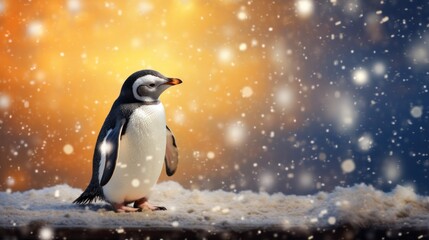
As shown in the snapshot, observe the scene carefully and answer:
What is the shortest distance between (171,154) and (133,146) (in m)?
0.35

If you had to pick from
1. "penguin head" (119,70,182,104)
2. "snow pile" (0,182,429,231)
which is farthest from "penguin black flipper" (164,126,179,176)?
"penguin head" (119,70,182,104)

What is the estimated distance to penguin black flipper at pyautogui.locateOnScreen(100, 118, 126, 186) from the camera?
226cm

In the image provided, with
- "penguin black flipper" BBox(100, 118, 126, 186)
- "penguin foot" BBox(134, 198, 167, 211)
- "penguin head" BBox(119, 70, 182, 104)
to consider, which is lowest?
"penguin foot" BBox(134, 198, 167, 211)

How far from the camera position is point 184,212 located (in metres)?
2.29

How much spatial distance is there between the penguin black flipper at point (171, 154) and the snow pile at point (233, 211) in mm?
137

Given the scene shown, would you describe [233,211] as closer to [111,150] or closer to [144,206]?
[144,206]

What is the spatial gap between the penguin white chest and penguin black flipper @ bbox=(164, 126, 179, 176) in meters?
0.21

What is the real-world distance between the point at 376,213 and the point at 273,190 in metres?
0.83

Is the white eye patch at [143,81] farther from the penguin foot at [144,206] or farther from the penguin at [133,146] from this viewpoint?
the penguin foot at [144,206]

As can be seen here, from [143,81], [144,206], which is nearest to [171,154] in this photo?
[144,206]

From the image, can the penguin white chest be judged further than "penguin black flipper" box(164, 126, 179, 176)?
No

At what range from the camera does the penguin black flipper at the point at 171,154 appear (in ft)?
8.63

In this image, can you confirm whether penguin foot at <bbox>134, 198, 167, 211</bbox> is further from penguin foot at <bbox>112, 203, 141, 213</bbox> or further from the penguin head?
the penguin head

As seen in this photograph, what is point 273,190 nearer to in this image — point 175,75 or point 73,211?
point 175,75
